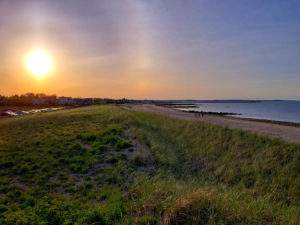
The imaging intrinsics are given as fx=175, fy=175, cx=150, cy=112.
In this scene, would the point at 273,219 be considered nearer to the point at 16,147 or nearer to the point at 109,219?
the point at 109,219

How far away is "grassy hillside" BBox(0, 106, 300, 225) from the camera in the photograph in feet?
11.7

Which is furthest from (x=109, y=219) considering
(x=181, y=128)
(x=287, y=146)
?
(x=181, y=128)

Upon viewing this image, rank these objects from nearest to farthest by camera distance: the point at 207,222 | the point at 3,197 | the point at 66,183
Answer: the point at 207,222 → the point at 3,197 → the point at 66,183

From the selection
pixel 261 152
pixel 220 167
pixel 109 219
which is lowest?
pixel 220 167

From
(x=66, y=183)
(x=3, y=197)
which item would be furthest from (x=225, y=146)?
(x=3, y=197)

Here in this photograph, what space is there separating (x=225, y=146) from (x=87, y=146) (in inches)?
390

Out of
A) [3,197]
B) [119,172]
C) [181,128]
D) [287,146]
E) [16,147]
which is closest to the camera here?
[3,197]

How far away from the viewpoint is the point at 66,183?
635 cm

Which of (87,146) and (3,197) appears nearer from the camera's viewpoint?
(3,197)

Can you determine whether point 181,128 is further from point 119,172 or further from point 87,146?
point 119,172

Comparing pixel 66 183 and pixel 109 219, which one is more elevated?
pixel 109 219

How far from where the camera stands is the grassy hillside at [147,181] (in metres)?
3.56

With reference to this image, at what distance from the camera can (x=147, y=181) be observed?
546cm

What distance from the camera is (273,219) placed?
3584 millimetres
